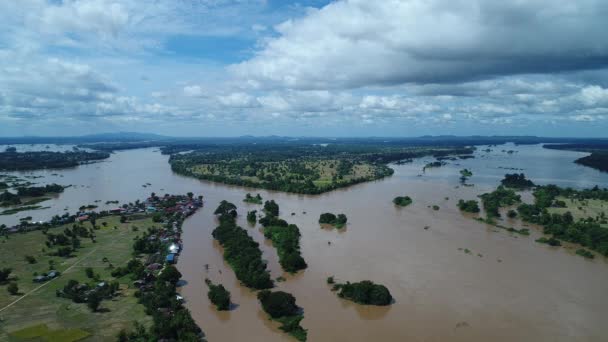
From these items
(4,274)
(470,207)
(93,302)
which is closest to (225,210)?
(4,274)

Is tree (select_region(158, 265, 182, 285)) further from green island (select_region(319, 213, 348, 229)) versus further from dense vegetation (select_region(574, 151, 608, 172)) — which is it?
dense vegetation (select_region(574, 151, 608, 172))

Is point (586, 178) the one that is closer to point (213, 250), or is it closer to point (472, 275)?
point (472, 275)

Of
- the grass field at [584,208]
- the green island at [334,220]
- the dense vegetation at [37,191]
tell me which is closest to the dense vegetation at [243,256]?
the green island at [334,220]

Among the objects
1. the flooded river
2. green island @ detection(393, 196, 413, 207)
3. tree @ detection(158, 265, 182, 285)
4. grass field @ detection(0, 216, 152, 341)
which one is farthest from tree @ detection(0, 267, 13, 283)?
green island @ detection(393, 196, 413, 207)

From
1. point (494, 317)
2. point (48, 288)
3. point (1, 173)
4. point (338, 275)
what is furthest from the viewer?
point (1, 173)

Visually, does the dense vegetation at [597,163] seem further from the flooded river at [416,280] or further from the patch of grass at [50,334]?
the patch of grass at [50,334]

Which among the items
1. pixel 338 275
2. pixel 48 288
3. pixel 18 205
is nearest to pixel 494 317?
pixel 338 275
